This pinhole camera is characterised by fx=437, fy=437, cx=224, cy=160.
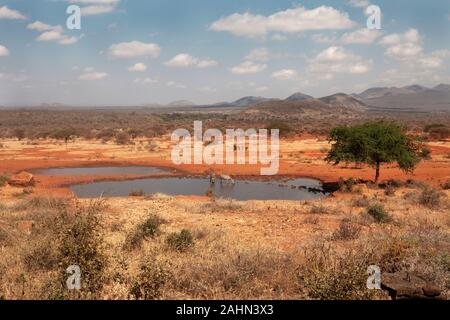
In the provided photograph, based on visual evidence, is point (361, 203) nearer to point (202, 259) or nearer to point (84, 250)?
point (202, 259)

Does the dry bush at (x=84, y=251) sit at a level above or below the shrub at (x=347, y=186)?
above

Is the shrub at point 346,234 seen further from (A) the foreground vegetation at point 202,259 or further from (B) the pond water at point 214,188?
(B) the pond water at point 214,188

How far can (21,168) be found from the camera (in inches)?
1359

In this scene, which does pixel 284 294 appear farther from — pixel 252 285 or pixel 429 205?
pixel 429 205

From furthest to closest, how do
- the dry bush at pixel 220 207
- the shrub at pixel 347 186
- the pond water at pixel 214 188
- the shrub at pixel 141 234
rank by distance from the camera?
1. the pond water at pixel 214 188
2. the shrub at pixel 347 186
3. the dry bush at pixel 220 207
4. the shrub at pixel 141 234

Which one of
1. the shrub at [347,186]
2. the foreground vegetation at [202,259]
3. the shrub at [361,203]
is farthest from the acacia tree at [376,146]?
the foreground vegetation at [202,259]

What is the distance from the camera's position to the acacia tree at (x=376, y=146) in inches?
979

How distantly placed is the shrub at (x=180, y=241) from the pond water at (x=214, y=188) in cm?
1255

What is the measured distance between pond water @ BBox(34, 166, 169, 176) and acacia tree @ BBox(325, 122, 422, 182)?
14.1 metres

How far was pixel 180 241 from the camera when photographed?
10352 millimetres

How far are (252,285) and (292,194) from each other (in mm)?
17411

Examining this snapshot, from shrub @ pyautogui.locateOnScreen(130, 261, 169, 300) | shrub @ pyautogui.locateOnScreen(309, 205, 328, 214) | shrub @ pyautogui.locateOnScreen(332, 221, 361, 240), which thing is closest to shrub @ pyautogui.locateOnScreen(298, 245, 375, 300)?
shrub @ pyautogui.locateOnScreen(130, 261, 169, 300)

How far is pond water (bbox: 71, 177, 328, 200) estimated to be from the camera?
2389 cm
